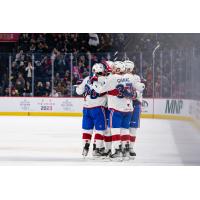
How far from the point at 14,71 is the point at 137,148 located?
10147mm

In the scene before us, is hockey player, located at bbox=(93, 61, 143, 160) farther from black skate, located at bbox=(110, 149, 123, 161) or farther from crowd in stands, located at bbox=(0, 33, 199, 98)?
crowd in stands, located at bbox=(0, 33, 199, 98)

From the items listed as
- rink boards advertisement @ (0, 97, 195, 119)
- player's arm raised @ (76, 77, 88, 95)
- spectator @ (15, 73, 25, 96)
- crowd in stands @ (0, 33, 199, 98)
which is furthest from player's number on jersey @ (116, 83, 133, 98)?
spectator @ (15, 73, 25, 96)

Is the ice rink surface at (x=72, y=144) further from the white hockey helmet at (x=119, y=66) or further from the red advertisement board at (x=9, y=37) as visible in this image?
the red advertisement board at (x=9, y=37)

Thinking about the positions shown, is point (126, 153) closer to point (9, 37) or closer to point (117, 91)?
point (117, 91)

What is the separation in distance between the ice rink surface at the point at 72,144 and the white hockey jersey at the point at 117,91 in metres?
0.71

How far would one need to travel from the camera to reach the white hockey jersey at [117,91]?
34.1 feet

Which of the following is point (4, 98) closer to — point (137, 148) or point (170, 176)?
point (137, 148)

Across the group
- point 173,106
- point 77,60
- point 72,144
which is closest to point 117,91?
point 72,144

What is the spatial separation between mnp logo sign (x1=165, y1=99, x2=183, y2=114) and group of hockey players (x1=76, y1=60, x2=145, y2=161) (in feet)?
30.2

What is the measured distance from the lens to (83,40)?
2419 cm

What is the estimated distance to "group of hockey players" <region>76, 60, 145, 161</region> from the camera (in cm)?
1044

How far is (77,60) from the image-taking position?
72.3 feet

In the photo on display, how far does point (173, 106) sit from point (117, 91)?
33.2ft

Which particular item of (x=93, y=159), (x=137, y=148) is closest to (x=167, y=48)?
(x=137, y=148)
